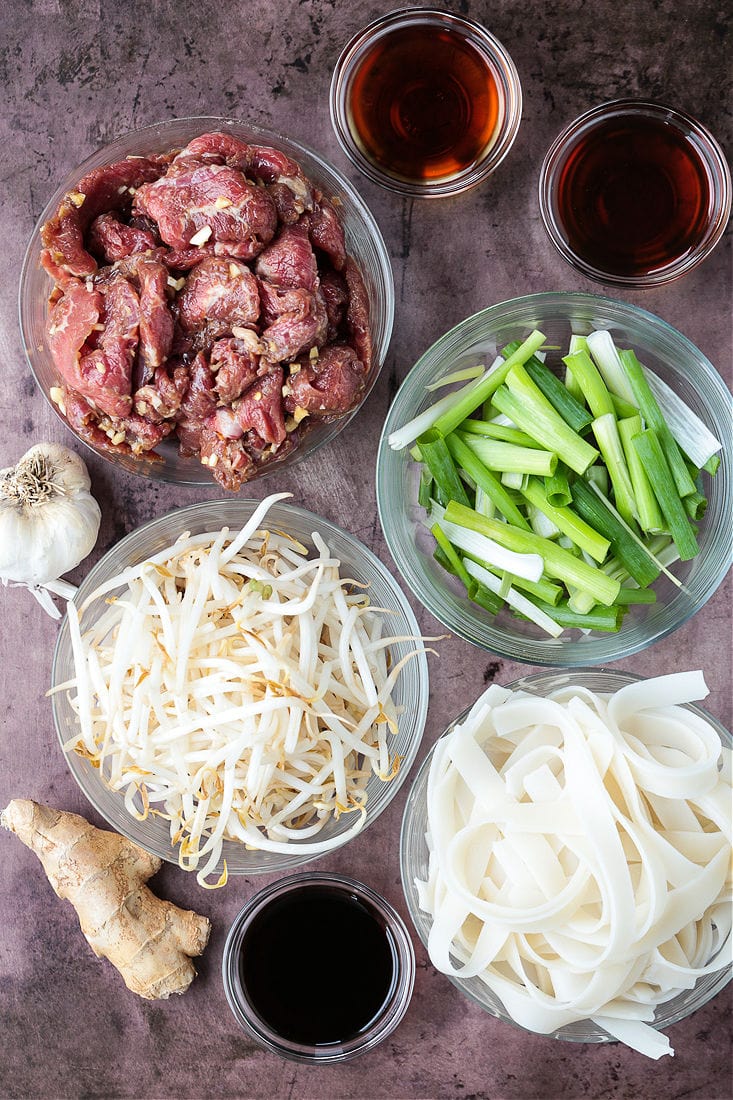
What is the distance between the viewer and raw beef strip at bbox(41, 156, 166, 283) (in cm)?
182

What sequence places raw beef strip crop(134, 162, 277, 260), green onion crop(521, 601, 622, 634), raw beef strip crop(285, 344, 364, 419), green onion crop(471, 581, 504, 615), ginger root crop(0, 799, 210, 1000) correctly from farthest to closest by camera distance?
ginger root crop(0, 799, 210, 1000) < green onion crop(471, 581, 504, 615) < green onion crop(521, 601, 622, 634) < raw beef strip crop(285, 344, 364, 419) < raw beef strip crop(134, 162, 277, 260)

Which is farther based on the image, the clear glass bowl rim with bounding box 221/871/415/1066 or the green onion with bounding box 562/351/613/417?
the clear glass bowl rim with bounding box 221/871/415/1066

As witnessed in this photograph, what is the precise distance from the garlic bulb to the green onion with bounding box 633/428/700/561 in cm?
137

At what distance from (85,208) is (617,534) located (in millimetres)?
1400

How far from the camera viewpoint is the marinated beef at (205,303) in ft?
5.79

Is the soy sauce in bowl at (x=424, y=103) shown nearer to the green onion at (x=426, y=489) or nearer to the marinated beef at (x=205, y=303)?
the marinated beef at (x=205, y=303)

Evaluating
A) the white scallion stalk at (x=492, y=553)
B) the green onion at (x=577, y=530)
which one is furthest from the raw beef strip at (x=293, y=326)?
Result: the green onion at (x=577, y=530)

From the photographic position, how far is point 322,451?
2.25 m

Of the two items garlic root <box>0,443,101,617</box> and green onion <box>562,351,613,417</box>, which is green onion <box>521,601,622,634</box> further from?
garlic root <box>0,443,101,617</box>

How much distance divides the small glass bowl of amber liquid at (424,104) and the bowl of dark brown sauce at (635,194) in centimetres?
18

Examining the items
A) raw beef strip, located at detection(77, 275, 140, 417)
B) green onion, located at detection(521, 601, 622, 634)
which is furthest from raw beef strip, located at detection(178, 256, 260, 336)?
green onion, located at detection(521, 601, 622, 634)

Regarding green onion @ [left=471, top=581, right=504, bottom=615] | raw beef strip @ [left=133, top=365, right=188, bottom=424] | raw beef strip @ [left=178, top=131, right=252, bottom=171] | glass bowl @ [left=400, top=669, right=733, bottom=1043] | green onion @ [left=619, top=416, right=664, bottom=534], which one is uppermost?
raw beef strip @ [left=178, top=131, right=252, bottom=171]

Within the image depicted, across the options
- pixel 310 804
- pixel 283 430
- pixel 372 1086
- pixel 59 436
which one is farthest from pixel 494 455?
pixel 372 1086

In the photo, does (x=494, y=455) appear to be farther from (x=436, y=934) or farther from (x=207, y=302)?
(x=436, y=934)
